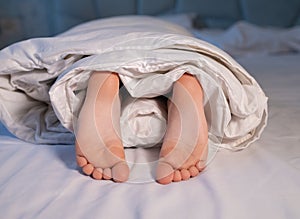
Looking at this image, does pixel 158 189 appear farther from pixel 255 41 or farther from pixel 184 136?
pixel 255 41

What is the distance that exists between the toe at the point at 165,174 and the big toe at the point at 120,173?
0.16ft

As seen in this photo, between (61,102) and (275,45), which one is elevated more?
(61,102)

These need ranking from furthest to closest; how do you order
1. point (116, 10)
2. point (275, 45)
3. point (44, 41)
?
point (116, 10) → point (275, 45) → point (44, 41)

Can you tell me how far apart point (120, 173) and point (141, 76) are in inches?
7.7

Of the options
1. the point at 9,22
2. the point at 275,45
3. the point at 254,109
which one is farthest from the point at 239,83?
the point at 9,22

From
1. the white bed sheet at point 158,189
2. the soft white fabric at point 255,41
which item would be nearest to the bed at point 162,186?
the white bed sheet at point 158,189

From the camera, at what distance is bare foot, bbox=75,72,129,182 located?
670mm

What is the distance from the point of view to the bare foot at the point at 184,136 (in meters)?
0.66

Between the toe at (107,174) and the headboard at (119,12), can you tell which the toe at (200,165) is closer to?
the toe at (107,174)

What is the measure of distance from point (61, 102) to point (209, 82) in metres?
0.27

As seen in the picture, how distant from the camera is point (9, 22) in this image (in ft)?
8.05

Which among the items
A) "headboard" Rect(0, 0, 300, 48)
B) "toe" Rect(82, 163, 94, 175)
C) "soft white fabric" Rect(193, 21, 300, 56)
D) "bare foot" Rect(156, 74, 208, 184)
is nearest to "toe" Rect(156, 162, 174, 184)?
"bare foot" Rect(156, 74, 208, 184)

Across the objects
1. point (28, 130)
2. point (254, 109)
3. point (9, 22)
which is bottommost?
point (9, 22)

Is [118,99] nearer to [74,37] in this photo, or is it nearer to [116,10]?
[74,37]
